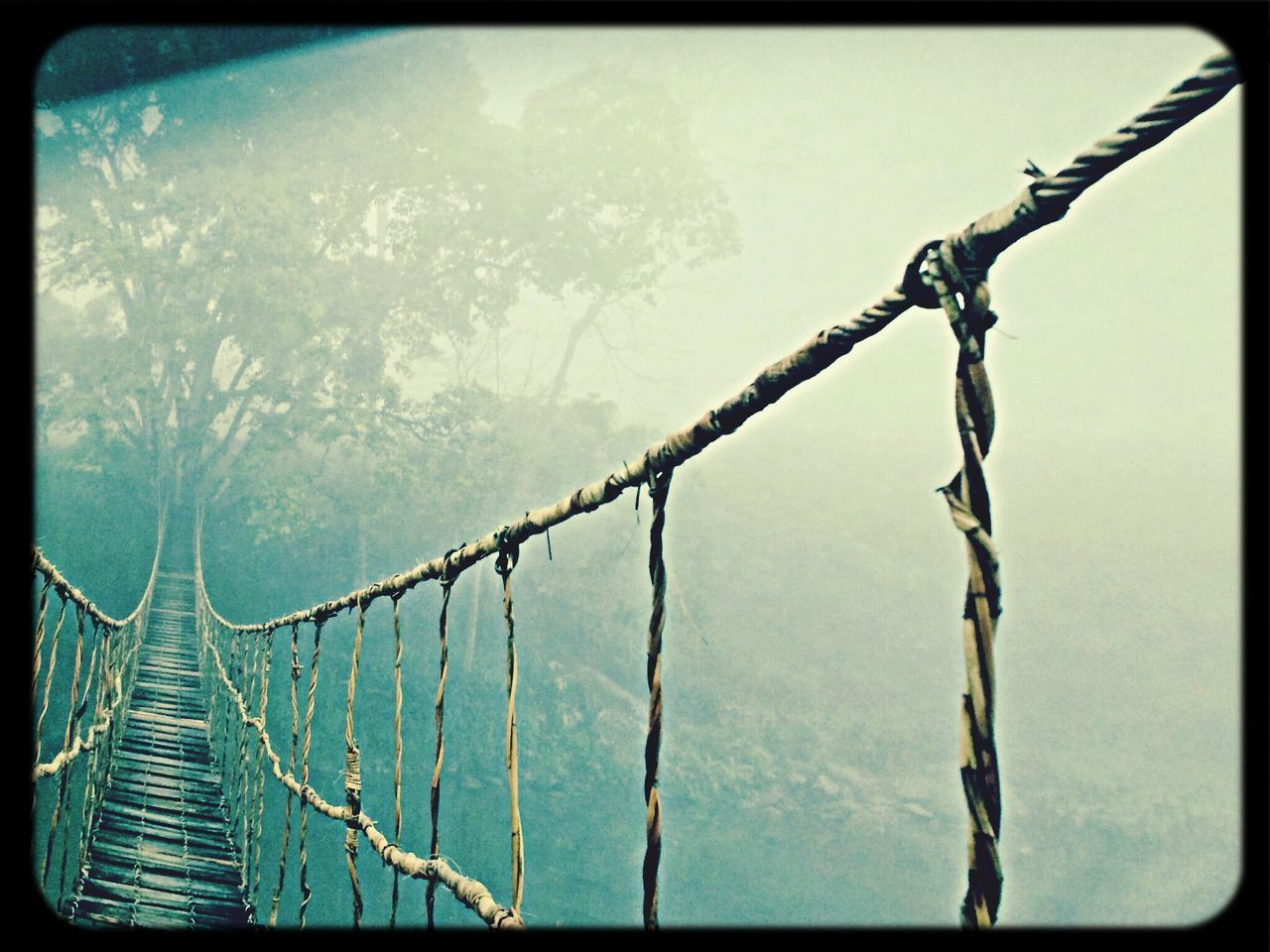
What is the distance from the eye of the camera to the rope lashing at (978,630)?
0.26 metres

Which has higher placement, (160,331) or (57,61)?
(57,61)

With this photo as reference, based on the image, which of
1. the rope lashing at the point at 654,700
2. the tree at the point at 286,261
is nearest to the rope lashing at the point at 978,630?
the rope lashing at the point at 654,700

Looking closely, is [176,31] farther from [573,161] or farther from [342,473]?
[342,473]

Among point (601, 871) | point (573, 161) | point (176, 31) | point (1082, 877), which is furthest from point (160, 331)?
point (1082, 877)

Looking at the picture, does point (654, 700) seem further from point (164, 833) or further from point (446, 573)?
point (164, 833)

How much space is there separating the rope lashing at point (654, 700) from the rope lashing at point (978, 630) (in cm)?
19

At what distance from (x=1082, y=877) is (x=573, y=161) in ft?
33.3

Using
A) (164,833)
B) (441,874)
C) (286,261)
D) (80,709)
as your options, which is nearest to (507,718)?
(441,874)

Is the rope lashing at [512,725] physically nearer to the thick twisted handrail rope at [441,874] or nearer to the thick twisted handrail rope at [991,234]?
the thick twisted handrail rope at [441,874]

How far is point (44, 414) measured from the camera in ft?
26.5

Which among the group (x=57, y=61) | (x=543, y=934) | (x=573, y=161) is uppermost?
(x=573, y=161)

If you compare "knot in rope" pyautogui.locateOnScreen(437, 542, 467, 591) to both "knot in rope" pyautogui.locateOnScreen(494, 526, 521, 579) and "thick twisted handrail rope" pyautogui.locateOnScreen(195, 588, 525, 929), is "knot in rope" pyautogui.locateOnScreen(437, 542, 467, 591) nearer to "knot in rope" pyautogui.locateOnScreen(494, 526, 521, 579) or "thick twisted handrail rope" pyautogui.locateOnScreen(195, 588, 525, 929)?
"knot in rope" pyautogui.locateOnScreen(494, 526, 521, 579)

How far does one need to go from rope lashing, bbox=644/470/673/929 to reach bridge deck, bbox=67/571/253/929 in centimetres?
171

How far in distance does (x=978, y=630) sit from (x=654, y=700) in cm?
25
